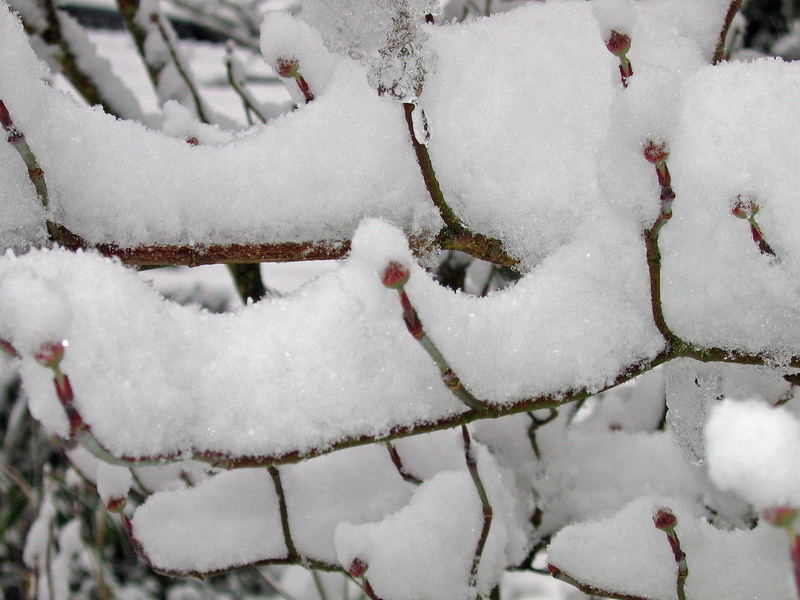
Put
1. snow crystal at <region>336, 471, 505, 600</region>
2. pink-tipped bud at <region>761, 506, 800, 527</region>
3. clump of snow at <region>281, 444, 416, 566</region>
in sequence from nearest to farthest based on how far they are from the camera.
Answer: pink-tipped bud at <region>761, 506, 800, 527</region>
snow crystal at <region>336, 471, 505, 600</region>
clump of snow at <region>281, 444, 416, 566</region>

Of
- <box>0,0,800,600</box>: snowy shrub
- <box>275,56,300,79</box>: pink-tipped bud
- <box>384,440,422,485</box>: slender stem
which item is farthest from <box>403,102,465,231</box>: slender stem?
<box>384,440,422,485</box>: slender stem

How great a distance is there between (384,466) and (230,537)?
31cm

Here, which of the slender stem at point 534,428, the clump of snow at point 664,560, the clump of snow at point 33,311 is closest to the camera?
the clump of snow at point 33,311

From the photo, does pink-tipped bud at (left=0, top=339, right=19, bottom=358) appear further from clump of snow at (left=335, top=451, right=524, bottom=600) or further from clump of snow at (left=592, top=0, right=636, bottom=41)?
clump of snow at (left=592, top=0, right=636, bottom=41)

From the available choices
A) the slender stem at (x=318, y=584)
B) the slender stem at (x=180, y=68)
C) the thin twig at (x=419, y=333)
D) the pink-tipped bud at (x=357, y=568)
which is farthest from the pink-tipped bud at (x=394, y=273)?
the slender stem at (x=180, y=68)

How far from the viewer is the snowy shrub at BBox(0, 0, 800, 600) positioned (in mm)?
769

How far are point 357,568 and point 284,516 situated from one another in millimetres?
168

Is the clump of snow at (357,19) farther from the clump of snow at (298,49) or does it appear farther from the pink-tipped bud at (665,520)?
the pink-tipped bud at (665,520)

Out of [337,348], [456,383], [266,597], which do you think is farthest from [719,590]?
[266,597]

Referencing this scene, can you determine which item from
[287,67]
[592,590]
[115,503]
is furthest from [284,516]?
[287,67]

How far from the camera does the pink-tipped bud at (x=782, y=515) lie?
0.40 meters

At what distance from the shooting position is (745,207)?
780mm

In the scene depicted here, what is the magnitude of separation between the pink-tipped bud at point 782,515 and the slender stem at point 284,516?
2.61 feet

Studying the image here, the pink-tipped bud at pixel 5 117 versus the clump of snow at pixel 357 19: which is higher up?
the clump of snow at pixel 357 19
